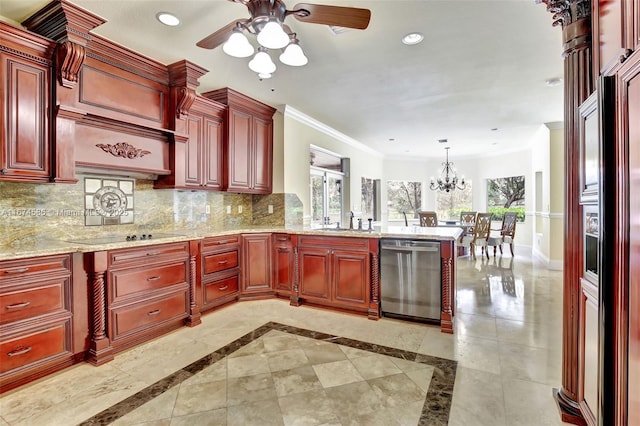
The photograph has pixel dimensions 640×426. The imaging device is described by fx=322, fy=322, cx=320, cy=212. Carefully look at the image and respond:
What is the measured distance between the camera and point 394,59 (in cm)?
312

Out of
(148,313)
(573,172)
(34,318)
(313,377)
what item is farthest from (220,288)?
(573,172)

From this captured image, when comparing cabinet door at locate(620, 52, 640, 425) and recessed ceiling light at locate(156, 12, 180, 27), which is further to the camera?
recessed ceiling light at locate(156, 12, 180, 27)

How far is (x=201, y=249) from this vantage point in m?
3.48

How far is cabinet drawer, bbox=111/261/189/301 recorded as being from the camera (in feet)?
8.73

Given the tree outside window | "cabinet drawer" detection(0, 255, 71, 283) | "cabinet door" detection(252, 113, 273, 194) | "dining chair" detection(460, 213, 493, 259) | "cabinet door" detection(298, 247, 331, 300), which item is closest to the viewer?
"cabinet drawer" detection(0, 255, 71, 283)

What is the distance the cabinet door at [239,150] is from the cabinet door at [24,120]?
189 cm

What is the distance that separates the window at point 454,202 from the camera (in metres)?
9.68

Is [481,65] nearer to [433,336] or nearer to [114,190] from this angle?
[433,336]

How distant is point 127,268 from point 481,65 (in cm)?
386

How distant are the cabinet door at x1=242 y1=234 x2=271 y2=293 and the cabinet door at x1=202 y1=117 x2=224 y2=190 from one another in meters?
0.78

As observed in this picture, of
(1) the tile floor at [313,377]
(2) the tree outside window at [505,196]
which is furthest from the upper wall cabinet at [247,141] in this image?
(2) the tree outside window at [505,196]

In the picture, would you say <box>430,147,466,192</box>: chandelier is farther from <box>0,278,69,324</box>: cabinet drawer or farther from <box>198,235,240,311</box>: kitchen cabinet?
<box>0,278,69,324</box>: cabinet drawer

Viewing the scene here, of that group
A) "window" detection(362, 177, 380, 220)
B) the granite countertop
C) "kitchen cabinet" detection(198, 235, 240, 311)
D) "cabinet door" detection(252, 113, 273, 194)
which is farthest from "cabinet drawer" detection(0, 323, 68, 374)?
"window" detection(362, 177, 380, 220)

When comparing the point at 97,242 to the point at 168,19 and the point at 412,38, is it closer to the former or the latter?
the point at 168,19
